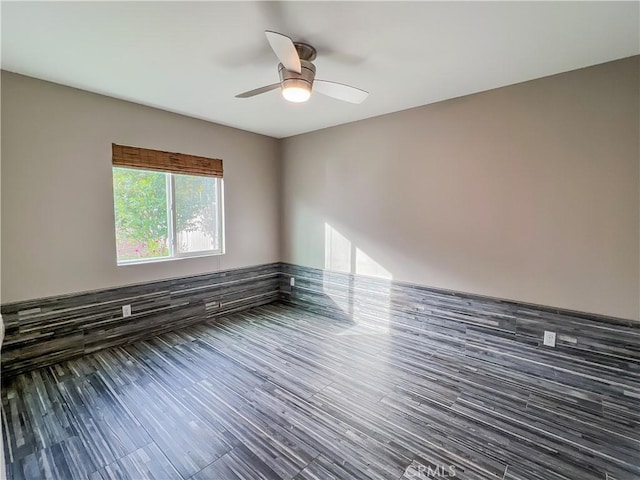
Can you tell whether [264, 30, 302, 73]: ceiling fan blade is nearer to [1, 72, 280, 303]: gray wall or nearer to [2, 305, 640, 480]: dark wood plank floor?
[1, 72, 280, 303]: gray wall

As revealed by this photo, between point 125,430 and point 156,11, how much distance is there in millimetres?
2567

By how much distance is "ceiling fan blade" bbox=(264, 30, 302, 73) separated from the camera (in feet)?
5.24

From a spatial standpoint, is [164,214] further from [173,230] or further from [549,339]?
[549,339]

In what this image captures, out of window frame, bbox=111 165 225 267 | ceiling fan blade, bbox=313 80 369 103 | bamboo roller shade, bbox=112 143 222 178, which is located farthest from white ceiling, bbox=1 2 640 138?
window frame, bbox=111 165 225 267

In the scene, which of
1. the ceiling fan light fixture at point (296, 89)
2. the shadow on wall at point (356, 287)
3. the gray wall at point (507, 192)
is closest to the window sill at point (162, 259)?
the shadow on wall at point (356, 287)

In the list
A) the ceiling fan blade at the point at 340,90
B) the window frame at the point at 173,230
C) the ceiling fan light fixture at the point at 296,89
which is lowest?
the window frame at the point at 173,230

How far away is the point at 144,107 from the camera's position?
326 cm

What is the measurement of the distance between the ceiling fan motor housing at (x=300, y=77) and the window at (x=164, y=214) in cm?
207

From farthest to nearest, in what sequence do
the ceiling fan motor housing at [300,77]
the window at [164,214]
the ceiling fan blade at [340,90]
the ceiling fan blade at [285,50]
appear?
1. the window at [164,214]
2. the ceiling fan blade at [340,90]
3. the ceiling fan motor housing at [300,77]
4. the ceiling fan blade at [285,50]

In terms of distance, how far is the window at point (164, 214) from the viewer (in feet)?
10.6

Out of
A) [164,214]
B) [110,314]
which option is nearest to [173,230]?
[164,214]

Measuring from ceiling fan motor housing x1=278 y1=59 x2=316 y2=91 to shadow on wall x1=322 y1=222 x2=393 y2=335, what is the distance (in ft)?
7.29

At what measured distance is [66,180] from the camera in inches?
111

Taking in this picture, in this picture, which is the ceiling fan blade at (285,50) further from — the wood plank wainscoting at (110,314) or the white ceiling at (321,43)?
the wood plank wainscoting at (110,314)
